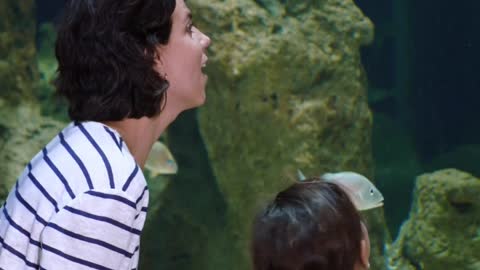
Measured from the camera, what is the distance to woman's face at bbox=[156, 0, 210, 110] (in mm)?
1962

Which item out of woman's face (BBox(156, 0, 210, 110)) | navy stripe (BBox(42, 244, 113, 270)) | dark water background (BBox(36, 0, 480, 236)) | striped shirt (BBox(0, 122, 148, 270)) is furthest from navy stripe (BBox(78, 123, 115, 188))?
dark water background (BBox(36, 0, 480, 236))

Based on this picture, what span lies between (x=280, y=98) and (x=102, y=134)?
4080mm

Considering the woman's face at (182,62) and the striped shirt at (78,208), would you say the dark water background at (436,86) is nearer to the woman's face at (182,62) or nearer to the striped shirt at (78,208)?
the woman's face at (182,62)

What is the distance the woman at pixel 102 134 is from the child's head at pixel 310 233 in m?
0.37

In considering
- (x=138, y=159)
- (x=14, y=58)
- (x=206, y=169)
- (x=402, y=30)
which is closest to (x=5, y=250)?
(x=138, y=159)

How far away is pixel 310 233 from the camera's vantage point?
1751mm

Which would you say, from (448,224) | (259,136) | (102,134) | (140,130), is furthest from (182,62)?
(448,224)

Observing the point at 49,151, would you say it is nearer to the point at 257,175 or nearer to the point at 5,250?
the point at 5,250

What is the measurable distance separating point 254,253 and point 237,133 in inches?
162

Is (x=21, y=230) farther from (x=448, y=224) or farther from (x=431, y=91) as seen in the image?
(x=431, y=91)

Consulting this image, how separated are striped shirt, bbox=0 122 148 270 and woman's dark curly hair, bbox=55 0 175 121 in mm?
101

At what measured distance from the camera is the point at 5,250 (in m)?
1.67

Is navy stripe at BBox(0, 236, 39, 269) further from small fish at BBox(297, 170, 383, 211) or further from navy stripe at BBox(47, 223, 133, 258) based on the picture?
small fish at BBox(297, 170, 383, 211)

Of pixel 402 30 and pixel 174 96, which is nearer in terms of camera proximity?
pixel 174 96
